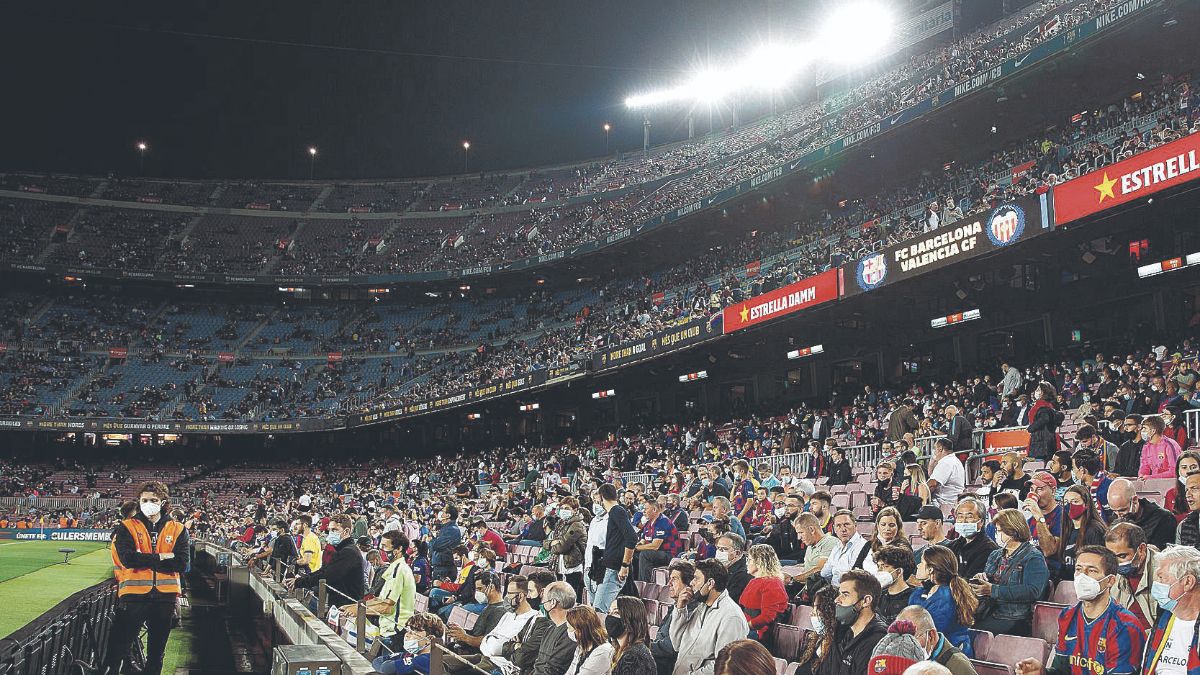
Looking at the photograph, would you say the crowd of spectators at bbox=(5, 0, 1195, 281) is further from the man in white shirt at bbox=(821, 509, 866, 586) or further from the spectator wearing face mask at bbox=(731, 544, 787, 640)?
the spectator wearing face mask at bbox=(731, 544, 787, 640)

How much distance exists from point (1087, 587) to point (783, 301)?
764 inches

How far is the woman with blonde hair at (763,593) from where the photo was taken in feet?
21.3

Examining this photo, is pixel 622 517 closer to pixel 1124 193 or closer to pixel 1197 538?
pixel 1197 538

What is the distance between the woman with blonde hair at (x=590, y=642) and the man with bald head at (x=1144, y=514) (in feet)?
11.2

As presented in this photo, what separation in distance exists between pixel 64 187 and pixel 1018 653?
2540 inches

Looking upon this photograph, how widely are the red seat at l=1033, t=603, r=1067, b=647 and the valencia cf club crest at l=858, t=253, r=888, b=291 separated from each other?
1556 cm

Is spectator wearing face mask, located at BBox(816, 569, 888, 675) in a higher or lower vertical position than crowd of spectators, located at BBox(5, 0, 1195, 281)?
lower

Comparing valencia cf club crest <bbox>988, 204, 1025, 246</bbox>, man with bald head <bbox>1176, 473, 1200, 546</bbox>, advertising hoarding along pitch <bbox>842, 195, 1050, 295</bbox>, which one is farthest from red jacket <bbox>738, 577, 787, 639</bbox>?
valencia cf club crest <bbox>988, 204, 1025, 246</bbox>

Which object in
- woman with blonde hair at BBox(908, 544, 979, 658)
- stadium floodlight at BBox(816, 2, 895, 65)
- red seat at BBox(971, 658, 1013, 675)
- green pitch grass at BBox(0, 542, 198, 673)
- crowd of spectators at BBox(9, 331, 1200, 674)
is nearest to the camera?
crowd of spectators at BBox(9, 331, 1200, 674)

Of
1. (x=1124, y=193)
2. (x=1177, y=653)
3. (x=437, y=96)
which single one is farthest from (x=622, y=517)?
(x=437, y=96)

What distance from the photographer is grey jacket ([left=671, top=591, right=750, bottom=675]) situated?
5.69 m

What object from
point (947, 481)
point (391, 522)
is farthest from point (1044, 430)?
point (391, 522)

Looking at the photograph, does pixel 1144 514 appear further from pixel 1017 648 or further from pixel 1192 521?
pixel 1017 648

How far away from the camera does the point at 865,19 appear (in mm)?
40438
